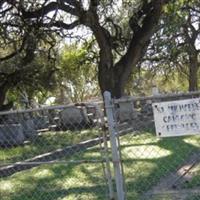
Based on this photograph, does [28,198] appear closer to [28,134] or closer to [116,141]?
[116,141]

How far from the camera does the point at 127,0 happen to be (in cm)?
2583

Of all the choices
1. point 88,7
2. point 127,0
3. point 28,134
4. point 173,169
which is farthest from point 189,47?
point 173,169

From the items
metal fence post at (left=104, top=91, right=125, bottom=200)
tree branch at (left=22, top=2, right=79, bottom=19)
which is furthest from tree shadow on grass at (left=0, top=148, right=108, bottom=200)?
tree branch at (left=22, top=2, right=79, bottom=19)

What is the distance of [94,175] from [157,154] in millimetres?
2695

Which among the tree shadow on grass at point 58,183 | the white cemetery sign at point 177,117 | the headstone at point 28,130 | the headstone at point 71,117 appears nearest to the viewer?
the white cemetery sign at point 177,117

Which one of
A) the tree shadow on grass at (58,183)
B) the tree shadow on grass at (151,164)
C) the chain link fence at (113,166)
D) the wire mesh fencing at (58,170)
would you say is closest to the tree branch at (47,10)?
the wire mesh fencing at (58,170)

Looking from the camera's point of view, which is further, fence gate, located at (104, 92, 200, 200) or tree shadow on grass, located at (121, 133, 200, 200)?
tree shadow on grass, located at (121, 133, 200, 200)

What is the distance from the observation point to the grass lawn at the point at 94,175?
352 inches

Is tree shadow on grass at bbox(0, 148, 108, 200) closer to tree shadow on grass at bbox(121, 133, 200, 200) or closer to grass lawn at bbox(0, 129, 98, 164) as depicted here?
tree shadow on grass at bbox(121, 133, 200, 200)

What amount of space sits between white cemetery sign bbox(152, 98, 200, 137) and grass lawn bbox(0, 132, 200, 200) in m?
2.42

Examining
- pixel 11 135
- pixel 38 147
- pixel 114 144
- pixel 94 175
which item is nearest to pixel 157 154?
pixel 94 175

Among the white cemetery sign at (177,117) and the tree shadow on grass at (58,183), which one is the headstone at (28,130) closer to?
the tree shadow on grass at (58,183)

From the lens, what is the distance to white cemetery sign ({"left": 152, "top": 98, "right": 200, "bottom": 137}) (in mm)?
5855

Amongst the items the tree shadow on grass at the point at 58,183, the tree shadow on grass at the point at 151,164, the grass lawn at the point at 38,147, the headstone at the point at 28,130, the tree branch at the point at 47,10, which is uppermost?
the tree branch at the point at 47,10
